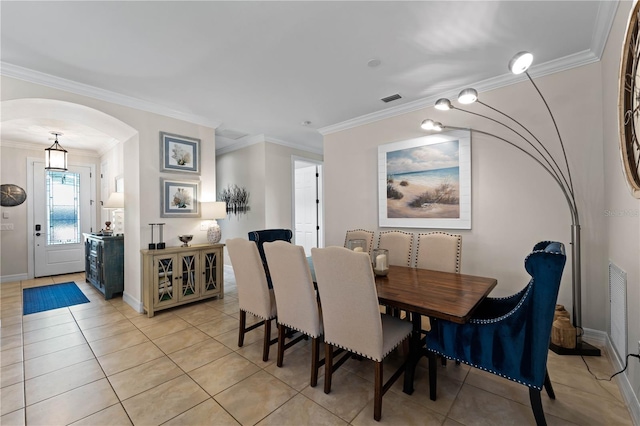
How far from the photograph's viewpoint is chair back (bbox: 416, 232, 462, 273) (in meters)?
2.59

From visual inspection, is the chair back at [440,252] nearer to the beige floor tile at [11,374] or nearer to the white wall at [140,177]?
the white wall at [140,177]

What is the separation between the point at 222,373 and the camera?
2.09 m

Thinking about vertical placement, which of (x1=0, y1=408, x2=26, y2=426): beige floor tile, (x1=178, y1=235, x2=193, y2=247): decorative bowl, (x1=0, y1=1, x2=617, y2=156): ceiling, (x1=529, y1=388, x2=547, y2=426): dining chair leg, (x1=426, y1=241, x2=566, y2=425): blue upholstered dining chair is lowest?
(x1=0, y1=408, x2=26, y2=426): beige floor tile

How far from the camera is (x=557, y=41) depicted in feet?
7.32

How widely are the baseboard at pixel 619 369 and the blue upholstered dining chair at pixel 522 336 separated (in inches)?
24.0

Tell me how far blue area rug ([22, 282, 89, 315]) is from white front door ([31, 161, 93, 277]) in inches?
36.4

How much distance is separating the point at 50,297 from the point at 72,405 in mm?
3222

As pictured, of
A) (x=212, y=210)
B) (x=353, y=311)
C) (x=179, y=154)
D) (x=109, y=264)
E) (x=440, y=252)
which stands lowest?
(x=109, y=264)

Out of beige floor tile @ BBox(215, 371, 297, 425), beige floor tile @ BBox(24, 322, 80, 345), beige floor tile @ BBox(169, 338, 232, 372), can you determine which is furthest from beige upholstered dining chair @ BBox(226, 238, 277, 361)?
beige floor tile @ BBox(24, 322, 80, 345)

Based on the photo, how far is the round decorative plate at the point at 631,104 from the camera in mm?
1410

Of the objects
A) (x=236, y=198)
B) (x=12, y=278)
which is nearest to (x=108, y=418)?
(x=236, y=198)

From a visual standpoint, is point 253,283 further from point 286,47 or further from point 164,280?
point 286,47

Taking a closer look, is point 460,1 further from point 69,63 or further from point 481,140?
point 69,63

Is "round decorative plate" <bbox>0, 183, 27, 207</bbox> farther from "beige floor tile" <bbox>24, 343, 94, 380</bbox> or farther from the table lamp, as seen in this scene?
"beige floor tile" <bbox>24, 343, 94, 380</bbox>
